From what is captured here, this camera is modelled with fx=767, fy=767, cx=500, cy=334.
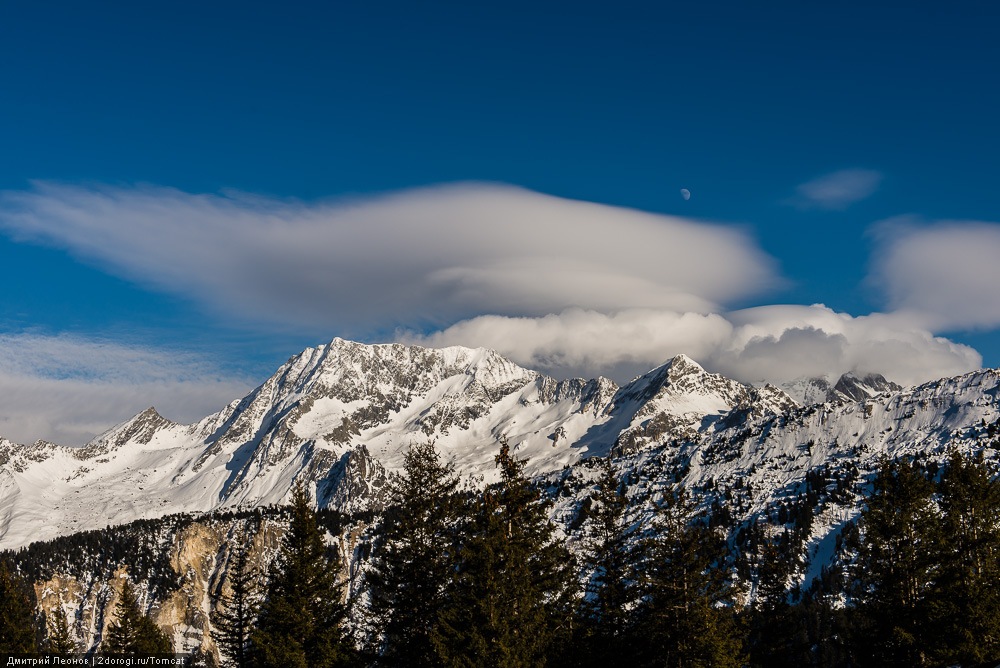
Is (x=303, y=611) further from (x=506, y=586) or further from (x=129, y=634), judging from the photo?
(x=129, y=634)

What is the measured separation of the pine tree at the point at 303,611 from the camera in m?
48.6

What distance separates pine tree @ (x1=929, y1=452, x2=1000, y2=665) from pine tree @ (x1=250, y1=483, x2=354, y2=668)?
37.0 meters

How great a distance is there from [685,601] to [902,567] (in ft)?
53.2

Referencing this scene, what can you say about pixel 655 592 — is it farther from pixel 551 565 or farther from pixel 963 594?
pixel 963 594

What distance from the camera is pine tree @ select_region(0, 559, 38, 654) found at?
52.5 m

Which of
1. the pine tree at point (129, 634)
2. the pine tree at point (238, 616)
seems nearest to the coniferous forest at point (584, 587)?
the pine tree at point (238, 616)

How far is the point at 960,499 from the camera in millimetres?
49312

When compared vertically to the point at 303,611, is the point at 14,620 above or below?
below

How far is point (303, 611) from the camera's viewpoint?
164 feet

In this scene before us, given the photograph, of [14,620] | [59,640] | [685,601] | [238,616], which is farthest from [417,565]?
[14,620]

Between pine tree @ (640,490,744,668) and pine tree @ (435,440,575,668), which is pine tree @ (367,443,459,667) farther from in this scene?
pine tree @ (640,490,744,668)

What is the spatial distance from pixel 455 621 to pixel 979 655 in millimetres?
30245

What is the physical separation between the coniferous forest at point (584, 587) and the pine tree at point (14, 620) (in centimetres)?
15

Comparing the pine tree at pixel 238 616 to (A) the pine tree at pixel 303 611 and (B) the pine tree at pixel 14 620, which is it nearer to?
(A) the pine tree at pixel 303 611
